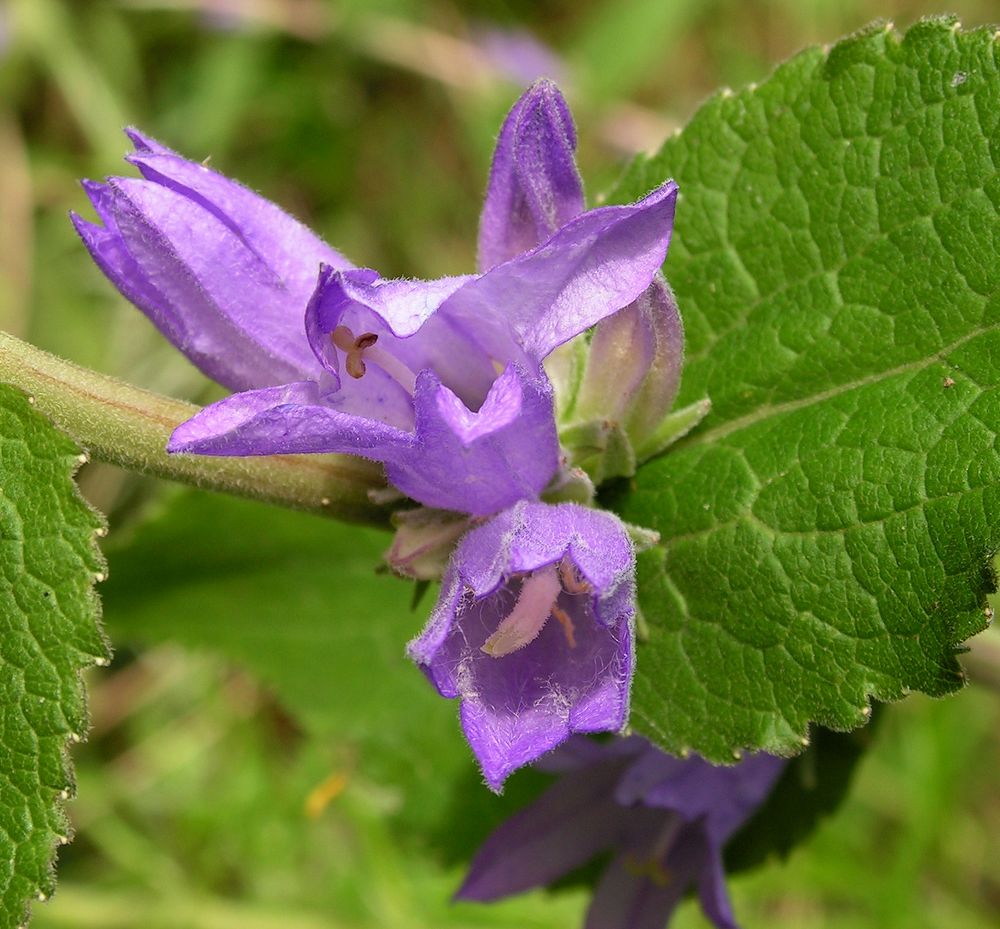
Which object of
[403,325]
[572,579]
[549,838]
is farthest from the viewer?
[549,838]

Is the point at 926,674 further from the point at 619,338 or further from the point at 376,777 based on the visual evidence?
the point at 376,777

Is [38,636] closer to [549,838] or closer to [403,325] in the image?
[403,325]

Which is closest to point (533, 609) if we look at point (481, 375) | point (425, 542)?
point (425, 542)

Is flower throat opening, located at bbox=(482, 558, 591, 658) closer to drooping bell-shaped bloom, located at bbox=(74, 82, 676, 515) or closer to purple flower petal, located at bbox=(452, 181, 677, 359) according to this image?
drooping bell-shaped bloom, located at bbox=(74, 82, 676, 515)

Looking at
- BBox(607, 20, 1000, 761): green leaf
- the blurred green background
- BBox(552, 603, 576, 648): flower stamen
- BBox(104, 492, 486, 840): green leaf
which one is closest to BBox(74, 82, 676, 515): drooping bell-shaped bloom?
BBox(552, 603, 576, 648): flower stamen

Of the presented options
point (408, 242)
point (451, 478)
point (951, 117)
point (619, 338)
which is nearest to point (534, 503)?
point (451, 478)

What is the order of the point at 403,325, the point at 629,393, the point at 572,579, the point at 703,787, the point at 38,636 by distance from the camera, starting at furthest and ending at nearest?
the point at 703,787
the point at 629,393
the point at 38,636
the point at 572,579
the point at 403,325

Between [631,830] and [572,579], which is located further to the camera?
[631,830]
